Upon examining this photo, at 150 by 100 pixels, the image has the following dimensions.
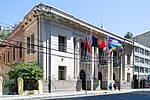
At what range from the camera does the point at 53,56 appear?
109 ft

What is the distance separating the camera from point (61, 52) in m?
34.7

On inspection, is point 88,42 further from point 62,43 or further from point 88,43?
point 62,43

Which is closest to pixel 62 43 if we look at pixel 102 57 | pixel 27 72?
pixel 27 72

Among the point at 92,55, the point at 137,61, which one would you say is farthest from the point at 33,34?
the point at 137,61

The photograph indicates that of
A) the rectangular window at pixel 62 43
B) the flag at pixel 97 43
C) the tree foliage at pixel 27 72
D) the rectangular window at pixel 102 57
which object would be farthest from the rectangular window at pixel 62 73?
the rectangular window at pixel 102 57

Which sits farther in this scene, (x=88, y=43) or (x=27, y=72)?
(x=88, y=43)

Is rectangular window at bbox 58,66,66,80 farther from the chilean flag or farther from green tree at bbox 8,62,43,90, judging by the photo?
green tree at bbox 8,62,43,90

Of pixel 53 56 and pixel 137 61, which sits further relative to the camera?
pixel 137 61

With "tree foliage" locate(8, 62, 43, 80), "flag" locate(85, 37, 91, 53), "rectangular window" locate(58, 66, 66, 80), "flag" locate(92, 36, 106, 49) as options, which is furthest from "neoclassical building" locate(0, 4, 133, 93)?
"flag" locate(92, 36, 106, 49)

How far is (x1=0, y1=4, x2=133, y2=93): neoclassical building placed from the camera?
32.3m

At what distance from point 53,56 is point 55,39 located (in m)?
2.41

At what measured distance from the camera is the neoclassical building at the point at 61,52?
32.3m

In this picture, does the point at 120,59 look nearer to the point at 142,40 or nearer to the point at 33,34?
the point at 33,34

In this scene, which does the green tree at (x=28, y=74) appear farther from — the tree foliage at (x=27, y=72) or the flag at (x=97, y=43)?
the flag at (x=97, y=43)
